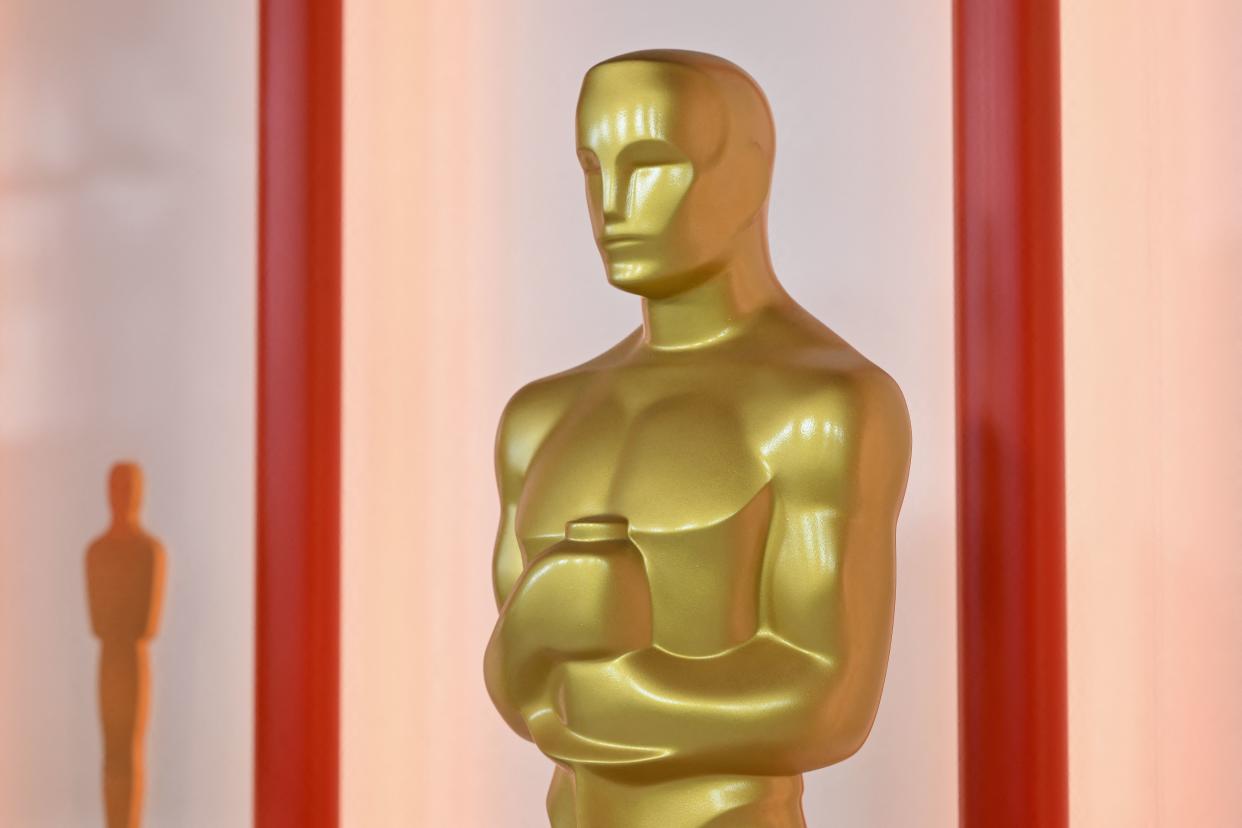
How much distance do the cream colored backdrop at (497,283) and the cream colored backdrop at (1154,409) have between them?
0.27 m

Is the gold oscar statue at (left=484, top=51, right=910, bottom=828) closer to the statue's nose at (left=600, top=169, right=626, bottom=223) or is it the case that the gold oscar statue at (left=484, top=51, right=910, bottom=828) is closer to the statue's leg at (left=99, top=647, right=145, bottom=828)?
the statue's nose at (left=600, top=169, right=626, bottom=223)

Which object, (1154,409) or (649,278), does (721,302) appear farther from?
(1154,409)

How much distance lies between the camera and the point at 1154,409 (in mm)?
2799

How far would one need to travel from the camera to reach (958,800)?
9.23ft

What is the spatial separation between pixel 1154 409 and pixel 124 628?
2106mm

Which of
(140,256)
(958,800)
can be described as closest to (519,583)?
(958,800)

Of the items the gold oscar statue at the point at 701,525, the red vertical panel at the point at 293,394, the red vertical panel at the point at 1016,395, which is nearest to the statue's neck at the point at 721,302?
the gold oscar statue at the point at 701,525

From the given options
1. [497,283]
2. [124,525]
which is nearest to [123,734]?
[124,525]

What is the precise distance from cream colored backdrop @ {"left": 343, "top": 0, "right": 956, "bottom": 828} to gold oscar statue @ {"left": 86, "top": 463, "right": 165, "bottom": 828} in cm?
42

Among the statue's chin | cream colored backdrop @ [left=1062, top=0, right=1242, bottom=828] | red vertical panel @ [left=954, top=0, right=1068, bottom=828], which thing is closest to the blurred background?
cream colored backdrop @ [left=1062, top=0, right=1242, bottom=828]

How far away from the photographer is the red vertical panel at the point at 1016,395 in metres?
2.56

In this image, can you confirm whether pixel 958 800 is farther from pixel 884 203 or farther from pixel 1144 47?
pixel 1144 47

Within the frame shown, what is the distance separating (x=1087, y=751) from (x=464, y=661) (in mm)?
1261

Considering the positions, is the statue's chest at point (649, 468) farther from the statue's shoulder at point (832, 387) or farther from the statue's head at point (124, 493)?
the statue's head at point (124, 493)
